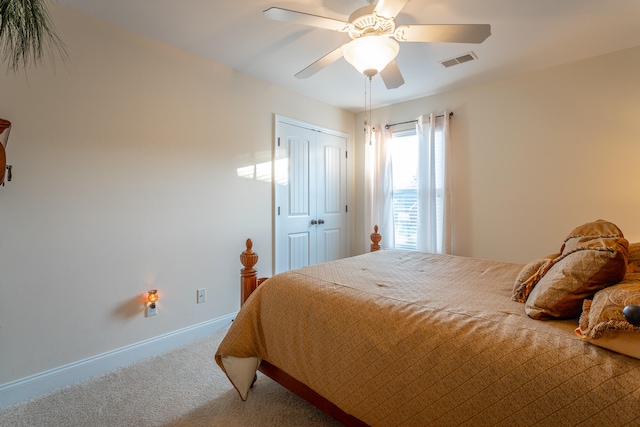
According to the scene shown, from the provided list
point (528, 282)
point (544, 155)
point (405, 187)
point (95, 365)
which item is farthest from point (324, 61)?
point (95, 365)

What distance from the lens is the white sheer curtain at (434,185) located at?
3.40 metres

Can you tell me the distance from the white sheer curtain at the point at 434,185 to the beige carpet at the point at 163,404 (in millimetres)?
2410

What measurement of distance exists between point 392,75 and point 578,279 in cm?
166

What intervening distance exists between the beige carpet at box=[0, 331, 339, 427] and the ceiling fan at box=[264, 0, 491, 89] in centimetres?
208

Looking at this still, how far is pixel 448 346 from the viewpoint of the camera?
1063 millimetres

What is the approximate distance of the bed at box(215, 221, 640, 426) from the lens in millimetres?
869

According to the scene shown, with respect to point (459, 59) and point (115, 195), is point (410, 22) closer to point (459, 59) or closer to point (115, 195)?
point (459, 59)

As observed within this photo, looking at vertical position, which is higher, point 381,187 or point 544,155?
point 544,155

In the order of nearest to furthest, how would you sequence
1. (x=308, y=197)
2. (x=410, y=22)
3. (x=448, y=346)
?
(x=448, y=346) < (x=410, y=22) < (x=308, y=197)

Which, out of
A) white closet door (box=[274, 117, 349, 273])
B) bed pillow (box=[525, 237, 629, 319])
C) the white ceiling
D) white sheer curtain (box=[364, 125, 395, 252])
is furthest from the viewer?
white sheer curtain (box=[364, 125, 395, 252])

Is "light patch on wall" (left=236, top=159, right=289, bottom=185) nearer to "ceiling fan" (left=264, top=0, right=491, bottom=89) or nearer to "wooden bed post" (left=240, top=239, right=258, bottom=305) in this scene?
"wooden bed post" (left=240, top=239, right=258, bottom=305)

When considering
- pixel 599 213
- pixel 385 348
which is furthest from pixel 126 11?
pixel 599 213

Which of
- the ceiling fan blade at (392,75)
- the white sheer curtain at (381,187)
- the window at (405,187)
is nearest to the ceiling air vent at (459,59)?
the ceiling fan blade at (392,75)

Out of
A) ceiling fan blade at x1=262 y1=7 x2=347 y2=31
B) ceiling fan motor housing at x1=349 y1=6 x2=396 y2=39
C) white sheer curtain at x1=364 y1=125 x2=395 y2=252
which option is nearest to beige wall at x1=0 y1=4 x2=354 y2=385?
ceiling fan blade at x1=262 y1=7 x2=347 y2=31
